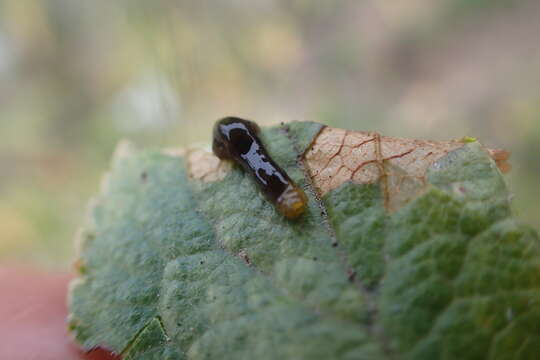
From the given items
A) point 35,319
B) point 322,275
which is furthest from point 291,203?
point 35,319

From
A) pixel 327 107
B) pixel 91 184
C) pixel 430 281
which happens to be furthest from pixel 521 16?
pixel 430 281

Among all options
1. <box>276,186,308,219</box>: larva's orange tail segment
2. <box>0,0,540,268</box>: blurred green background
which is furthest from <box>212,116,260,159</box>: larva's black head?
<box>0,0,540,268</box>: blurred green background

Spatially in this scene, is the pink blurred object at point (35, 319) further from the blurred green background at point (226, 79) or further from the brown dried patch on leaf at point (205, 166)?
the blurred green background at point (226, 79)

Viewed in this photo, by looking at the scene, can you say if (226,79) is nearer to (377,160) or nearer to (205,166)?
(205,166)

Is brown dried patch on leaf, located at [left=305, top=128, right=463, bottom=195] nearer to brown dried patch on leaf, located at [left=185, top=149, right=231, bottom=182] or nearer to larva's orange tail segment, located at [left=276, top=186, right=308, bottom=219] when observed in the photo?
larva's orange tail segment, located at [left=276, top=186, right=308, bottom=219]

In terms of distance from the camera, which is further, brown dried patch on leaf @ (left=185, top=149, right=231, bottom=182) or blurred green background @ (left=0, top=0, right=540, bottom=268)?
blurred green background @ (left=0, top=0, right=540, bottom=268)

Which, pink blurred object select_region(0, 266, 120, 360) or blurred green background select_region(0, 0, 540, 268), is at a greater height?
blurred green background select_region(0, 0, 540, 268)

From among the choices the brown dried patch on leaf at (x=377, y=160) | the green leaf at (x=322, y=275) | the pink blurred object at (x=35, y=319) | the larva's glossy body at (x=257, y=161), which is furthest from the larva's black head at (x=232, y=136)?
the pink blurred object at (x=35, y=319)
